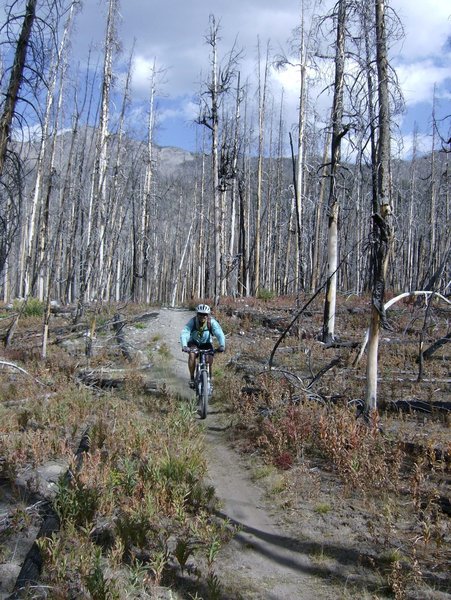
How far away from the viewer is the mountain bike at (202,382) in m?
8.02

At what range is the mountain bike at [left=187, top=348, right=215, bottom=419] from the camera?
A: 802 centimetres

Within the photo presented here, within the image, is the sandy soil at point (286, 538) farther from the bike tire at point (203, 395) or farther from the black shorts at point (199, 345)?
the black shorts at point (199, 345)

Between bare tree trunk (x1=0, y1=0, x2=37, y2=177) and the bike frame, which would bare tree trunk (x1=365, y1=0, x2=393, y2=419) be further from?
bare tree trunk (x1=0, y1=0, x2=37, y2=177)

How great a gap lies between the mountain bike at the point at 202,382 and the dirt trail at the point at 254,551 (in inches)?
50.9

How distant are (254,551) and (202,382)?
382 centimetres

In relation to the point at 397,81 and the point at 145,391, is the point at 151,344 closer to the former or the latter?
the point at 145,391

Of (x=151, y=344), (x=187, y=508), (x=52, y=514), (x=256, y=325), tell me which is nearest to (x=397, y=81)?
(x=187, y=508)

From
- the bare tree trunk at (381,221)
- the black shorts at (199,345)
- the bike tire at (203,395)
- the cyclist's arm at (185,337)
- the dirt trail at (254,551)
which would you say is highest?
the bare tree trunk at (381,221)

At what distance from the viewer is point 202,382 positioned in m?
8.09

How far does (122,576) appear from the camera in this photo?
3869 millimetres

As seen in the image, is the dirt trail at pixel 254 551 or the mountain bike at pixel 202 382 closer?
the dirt trail at pixel 254 551

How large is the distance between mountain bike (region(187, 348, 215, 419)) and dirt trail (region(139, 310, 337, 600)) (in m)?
1.29

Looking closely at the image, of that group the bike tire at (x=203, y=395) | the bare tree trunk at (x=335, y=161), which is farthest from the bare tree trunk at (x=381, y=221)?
the bare tree trunk at (x=335, y=161)

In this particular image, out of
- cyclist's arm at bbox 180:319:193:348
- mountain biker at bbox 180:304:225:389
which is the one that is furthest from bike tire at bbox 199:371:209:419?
cyclist's arm at bbox 180:319:193:348
